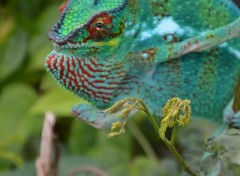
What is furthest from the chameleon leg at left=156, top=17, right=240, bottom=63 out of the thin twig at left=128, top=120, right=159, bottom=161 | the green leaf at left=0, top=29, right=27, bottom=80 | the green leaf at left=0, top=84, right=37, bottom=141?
the green leaf at left=0, top=29, right=27, bottom=80

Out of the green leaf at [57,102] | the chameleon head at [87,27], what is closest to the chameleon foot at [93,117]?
the chameleon head at [87,27]

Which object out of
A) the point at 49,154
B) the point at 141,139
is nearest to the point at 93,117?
the point at 49,154

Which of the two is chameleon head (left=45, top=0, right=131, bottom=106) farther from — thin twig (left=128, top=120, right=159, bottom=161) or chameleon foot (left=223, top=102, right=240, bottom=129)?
thin twig (left=128, top=120, right=159, bottom=161)

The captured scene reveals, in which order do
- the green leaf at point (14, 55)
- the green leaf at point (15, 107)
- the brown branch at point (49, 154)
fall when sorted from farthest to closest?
1. the green leaf at point (14, 55)
2. the green leaf at point (15, 107)
3. the brown branch at point (49, 154)

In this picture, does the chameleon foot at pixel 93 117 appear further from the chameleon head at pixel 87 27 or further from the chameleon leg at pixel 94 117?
the chameleon head at pixel 87 27

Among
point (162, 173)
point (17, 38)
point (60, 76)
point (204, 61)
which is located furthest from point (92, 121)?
point (17, 38)

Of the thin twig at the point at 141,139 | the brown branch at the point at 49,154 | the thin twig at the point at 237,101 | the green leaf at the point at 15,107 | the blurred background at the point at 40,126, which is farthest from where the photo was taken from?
the green leaf at the point at 15,107

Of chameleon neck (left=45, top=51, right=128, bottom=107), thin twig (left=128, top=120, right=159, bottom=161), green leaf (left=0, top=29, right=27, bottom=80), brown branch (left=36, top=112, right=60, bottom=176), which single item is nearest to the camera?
chameleon neck (left=45, top=51, right=128, bottom=107)
